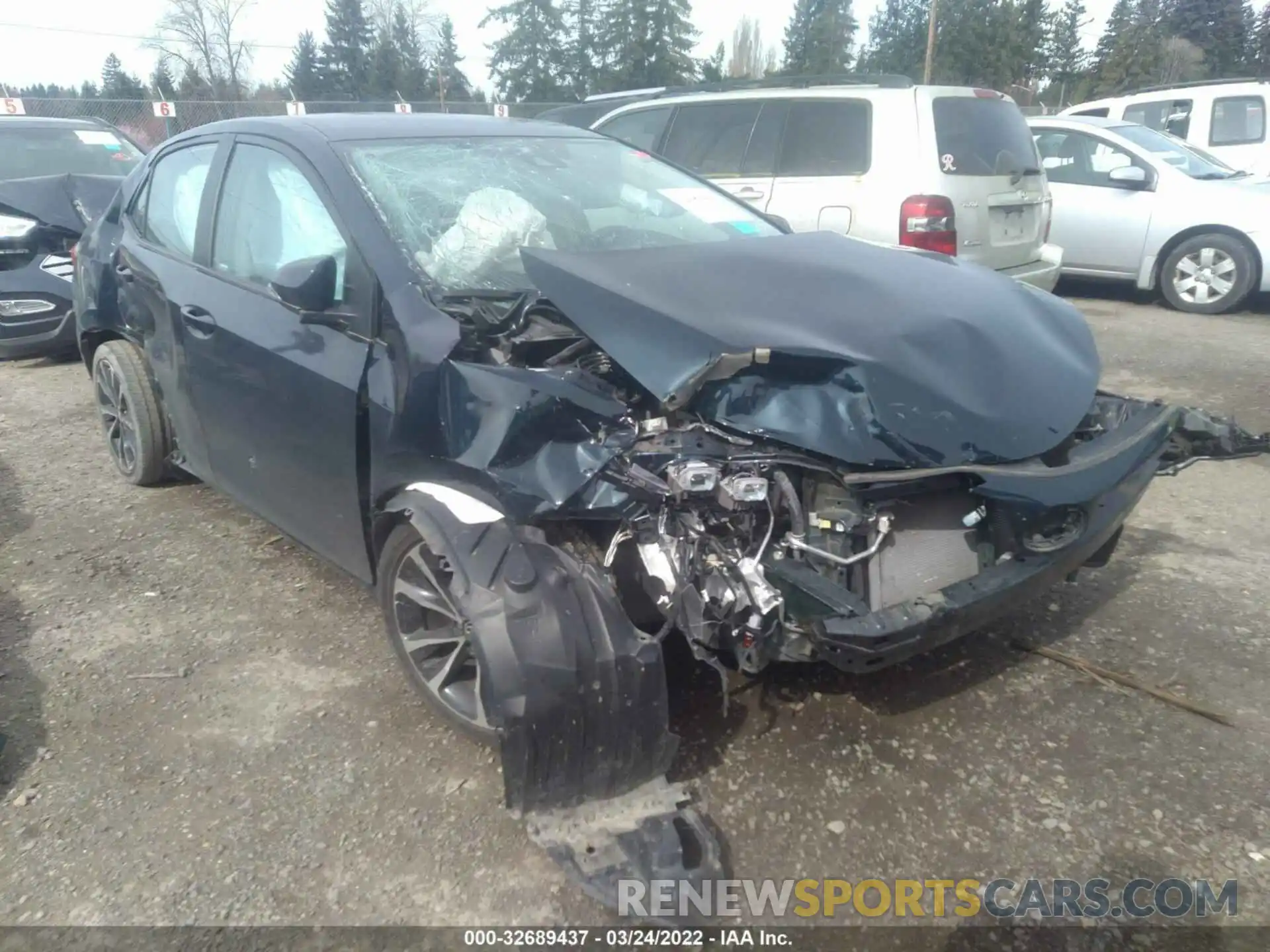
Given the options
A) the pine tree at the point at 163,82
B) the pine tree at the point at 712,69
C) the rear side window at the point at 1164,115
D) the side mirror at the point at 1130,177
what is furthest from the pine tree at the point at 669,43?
the side mirror at the point at 1130,177

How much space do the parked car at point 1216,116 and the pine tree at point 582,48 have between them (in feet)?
104

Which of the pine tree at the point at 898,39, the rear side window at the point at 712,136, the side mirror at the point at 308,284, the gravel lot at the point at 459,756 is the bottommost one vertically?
the gravel lot at the point at 459,756

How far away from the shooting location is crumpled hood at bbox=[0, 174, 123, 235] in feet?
22.3

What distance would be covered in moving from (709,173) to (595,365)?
191 inches

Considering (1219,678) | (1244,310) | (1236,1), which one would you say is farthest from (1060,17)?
(1219,678)

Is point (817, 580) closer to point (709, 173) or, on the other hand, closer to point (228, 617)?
point (228, 617)

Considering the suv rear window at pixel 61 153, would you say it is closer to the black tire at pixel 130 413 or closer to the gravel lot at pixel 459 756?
the black tire at pixel 130 413

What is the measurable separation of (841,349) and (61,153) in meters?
8.25

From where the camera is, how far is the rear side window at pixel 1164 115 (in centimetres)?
1104

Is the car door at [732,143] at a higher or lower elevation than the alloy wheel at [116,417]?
higher

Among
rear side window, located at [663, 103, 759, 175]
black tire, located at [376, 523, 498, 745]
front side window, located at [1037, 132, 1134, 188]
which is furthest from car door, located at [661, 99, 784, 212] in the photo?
black tire, located at [376, 523, 498, 745]

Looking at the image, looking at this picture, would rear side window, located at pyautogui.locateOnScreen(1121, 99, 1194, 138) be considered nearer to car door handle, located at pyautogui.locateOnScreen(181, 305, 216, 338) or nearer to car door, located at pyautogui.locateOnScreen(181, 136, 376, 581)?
car door, located at pyautogui.locateOnScreen(181, 136, 376, 581)

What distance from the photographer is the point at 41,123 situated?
825 centimetres

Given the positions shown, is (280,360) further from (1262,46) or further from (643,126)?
(1262,46)
